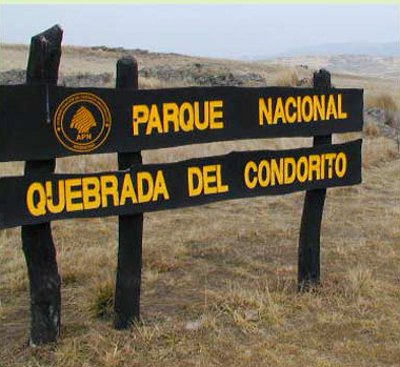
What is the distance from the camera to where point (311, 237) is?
5.38 m

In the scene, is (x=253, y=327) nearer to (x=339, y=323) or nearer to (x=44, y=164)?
(x=339, y=323)

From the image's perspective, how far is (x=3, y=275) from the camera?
5.63 metres

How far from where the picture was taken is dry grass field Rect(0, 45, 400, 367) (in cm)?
412

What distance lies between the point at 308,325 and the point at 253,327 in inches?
16.1

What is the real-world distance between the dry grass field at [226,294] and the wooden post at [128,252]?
124 mm

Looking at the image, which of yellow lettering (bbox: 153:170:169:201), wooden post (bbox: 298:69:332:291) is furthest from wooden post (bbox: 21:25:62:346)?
wooden post (bbox: 298:69:332:291)

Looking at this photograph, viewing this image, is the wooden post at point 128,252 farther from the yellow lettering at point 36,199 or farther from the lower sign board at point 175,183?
the yellow lettering at point 36,199

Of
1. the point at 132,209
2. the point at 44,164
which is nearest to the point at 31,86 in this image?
the point at 44,164

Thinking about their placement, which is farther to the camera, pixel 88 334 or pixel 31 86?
pixel 88 334

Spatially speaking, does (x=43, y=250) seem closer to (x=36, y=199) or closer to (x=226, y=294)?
(x=36, y=199)

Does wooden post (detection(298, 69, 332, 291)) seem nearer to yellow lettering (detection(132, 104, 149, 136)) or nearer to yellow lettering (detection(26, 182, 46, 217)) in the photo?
yellow lettering (detection(132, 104, 149, 136))

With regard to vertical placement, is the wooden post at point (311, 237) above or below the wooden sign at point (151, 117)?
below

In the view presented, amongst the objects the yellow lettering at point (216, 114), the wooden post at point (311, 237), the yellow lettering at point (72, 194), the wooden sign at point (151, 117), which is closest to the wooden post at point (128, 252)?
the wooden sign at point (151, 117)

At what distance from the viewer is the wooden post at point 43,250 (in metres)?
3.87
